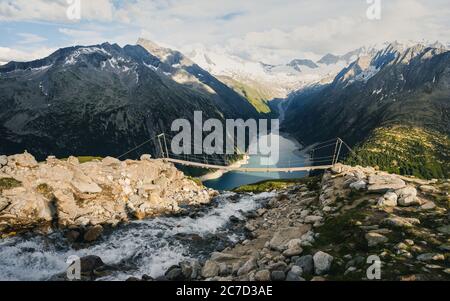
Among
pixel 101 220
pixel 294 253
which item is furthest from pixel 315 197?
pixel 101 220

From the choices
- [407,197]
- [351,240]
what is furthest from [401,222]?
[407,197]

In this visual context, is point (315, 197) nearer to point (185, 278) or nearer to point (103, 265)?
point (185, 278)

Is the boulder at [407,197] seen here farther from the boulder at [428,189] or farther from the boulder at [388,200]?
the boulder at [428,189]

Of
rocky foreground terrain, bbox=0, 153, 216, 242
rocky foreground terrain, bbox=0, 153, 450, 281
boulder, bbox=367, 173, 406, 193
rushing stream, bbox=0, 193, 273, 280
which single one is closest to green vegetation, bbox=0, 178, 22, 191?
rocky foreground terrain, bbox=0, 153, 216, 242

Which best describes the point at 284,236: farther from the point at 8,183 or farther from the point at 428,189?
the point at 8,183

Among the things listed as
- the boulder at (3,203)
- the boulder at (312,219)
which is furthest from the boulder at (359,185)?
the boulder at (3,203)
